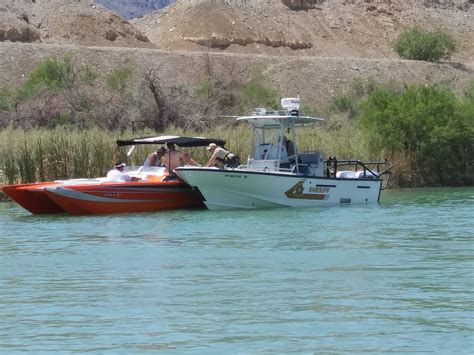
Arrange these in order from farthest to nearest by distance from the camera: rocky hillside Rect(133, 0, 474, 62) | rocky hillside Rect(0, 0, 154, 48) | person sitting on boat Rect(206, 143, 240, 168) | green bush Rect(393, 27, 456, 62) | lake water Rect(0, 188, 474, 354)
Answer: rocky hillside Rect(133, 0, 474, 62) → green bush Rect(393, 27, 456, 62) → rocky hillside Rect(0, 0, 154, 48) → person sitting on boat Rect(206, 143, 240, 168) → lake water Rect(0, 188, 474, 354)

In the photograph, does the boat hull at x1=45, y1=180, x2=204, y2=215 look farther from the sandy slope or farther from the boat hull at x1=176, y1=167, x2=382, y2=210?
the sandy slope

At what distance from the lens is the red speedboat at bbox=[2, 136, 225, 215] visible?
28.2 metres

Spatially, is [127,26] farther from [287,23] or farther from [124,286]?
[124,286]

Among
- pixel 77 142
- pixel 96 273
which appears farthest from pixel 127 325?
pixel 77 142

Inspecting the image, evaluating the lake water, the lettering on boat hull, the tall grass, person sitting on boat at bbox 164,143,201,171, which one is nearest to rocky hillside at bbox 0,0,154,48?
the tall grass

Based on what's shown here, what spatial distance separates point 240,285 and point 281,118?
548 inches

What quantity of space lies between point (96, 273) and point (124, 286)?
1.62 meters

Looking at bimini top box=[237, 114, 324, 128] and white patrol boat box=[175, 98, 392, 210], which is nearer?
white patrol boat box=[175, 98, 392, 210]

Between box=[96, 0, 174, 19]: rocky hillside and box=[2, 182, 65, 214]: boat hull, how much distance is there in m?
138

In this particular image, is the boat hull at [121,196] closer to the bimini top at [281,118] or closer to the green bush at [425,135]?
the bimini top at [281,118]

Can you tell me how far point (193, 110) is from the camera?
49906mm

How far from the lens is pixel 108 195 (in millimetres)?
28531

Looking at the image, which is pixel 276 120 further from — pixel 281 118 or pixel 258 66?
pixel 258 66

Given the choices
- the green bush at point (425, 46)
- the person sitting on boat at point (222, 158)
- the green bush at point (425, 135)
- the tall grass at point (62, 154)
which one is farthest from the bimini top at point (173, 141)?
the green bush at point (425, 46)
